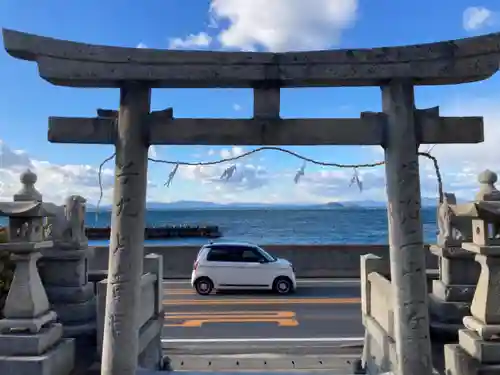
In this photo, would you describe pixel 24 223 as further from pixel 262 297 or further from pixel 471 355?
pixel 262 297

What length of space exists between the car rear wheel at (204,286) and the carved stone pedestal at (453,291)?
7.84 meters

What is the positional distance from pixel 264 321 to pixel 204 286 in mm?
3592

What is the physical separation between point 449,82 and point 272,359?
16.5 feet

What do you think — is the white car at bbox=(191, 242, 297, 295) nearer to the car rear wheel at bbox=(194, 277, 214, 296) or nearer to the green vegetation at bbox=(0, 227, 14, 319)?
the car rear wheel at bbox=(194, 277, 214, 296)

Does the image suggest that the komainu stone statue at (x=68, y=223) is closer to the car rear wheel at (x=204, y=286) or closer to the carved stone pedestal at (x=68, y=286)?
the carved stone pedestal at (x=68, y=286)

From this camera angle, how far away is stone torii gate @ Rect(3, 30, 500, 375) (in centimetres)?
430

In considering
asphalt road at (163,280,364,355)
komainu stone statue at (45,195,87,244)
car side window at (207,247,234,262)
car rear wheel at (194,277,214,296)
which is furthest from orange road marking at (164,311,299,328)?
komainu stone statue at (45,195,87,244)

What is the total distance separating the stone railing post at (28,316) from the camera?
452 cm

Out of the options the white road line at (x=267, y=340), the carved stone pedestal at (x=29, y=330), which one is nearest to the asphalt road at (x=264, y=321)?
the white road line at (x=267, y=340)

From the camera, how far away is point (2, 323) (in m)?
4.68

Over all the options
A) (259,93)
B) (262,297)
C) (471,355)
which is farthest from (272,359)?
(262,297)

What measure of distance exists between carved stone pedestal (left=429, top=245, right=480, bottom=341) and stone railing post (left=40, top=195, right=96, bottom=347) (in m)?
4.93

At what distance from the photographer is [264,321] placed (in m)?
10.2

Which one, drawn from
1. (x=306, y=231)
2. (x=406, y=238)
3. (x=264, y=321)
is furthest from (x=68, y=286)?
(x=306, y=231)
